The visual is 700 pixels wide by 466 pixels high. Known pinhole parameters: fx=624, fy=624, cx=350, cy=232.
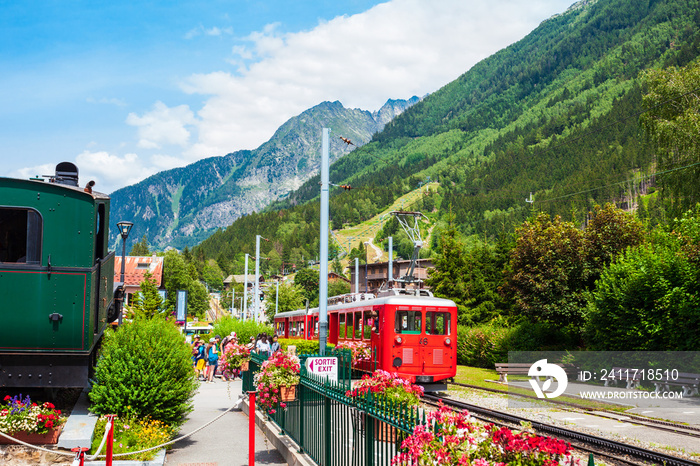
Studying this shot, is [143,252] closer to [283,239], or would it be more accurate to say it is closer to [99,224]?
[283,239]

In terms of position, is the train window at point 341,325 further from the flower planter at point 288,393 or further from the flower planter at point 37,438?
the flower planter at point 37,438

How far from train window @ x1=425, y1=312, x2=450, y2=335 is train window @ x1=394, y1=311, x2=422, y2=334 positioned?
0.92 feet

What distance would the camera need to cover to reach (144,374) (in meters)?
9.83

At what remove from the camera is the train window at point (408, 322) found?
19.3m

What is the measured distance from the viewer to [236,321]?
103 feet

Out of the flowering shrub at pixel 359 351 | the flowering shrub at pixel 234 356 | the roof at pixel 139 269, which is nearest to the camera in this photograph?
the flowering shrub at pixel 234 356

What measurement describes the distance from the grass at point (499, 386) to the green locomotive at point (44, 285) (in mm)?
13092

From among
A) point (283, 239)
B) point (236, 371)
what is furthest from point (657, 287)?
point (283, 239)

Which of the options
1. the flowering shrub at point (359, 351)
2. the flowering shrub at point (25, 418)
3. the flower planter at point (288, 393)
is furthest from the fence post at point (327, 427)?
the flowering shrub at point (359, 351)

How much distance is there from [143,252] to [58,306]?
15219cm

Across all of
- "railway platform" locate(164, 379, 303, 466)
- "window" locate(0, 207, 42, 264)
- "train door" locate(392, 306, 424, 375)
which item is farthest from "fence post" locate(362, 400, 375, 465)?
"train door" locate(392, 306, 424, 375)

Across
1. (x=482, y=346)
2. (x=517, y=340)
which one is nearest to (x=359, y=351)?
(x=517, y=340)

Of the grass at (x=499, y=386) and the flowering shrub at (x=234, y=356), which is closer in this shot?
the flowering shrub at (x=234, y=356)

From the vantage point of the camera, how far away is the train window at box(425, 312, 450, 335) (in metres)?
19.6
